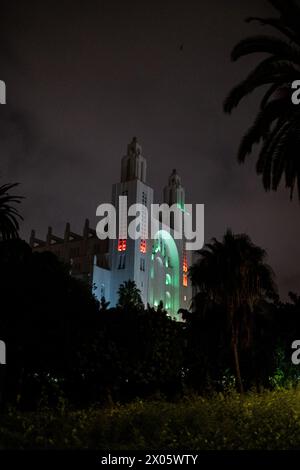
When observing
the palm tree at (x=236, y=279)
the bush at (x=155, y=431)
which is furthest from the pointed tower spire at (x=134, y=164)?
the bush at (x=155, y=431)

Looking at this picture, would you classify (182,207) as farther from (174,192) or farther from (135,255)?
(135,255)

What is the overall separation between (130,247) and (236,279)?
65938 millimetres

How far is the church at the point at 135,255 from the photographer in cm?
9769

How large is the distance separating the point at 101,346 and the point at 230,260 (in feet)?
34.7

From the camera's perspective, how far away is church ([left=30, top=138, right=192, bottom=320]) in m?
97.7

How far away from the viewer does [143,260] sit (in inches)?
3880

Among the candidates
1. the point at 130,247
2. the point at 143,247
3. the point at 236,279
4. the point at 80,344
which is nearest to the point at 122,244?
the point at 130,247

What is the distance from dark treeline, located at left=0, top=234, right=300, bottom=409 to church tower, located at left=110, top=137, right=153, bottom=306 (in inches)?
2463

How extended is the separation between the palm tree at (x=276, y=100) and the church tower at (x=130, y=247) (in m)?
79.0

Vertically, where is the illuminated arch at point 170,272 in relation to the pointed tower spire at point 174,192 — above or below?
below

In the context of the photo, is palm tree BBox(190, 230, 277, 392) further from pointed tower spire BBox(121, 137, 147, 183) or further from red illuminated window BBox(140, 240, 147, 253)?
pointed tower spire BBox(121, 137, 147, 183)

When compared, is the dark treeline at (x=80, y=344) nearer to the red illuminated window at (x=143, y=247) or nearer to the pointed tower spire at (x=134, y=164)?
the red illuminated window at (x=143, y=247)

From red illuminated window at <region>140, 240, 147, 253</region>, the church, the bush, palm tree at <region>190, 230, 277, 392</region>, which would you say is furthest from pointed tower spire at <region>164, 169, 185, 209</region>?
the bush
